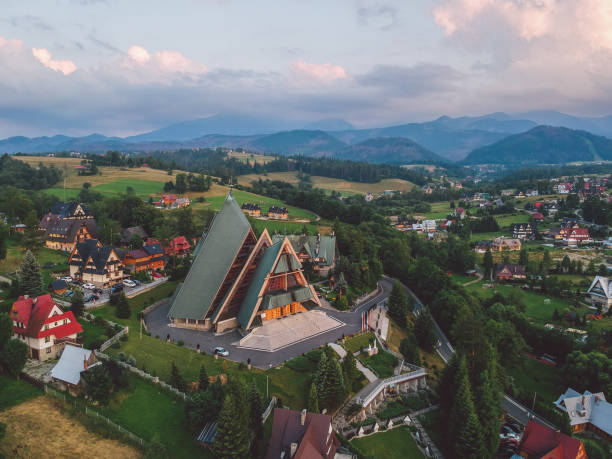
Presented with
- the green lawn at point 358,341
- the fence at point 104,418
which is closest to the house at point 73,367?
the fence at point 104,418

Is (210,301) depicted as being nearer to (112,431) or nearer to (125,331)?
(125,331)

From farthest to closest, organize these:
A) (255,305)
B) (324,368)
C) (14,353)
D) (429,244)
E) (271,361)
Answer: (429,244)
(255,305)
(271,361)
(324,368)
(14,353)

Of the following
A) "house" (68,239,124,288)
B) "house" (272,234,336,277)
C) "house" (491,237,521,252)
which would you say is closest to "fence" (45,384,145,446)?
"house" (68,239,124,288)

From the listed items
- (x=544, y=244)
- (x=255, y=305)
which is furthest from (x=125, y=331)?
(x=544, y=244)

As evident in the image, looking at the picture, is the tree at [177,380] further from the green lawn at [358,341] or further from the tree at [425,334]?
the tree at [425,334]

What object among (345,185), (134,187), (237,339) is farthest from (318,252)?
(345,185)
